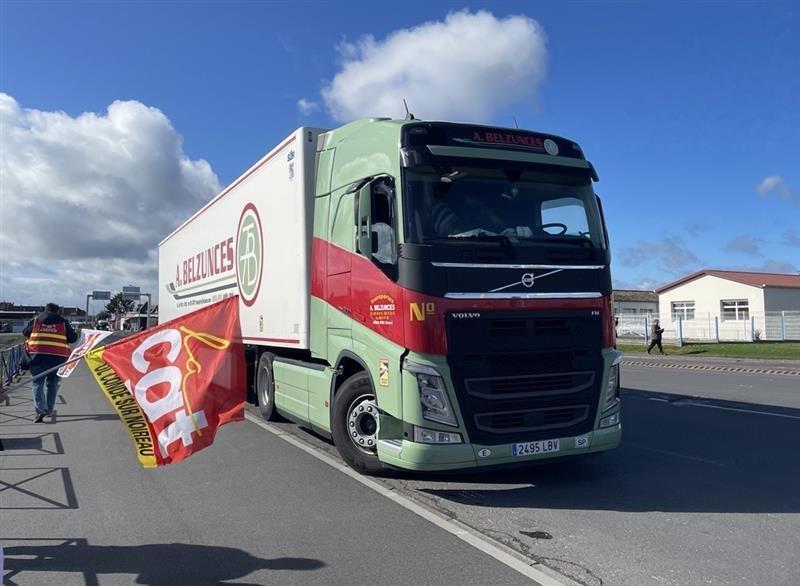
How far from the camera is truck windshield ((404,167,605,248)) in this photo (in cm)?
599

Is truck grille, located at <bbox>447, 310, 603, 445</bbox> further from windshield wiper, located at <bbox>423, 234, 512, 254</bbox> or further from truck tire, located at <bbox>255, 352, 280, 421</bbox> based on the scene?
truck tire, located at <bbox>255, 352, 280, 421</bbox>

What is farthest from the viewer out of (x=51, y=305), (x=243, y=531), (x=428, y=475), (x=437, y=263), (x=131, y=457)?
(x=51, y=305)

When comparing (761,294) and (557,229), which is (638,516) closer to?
(557,229)

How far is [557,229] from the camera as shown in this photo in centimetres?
649

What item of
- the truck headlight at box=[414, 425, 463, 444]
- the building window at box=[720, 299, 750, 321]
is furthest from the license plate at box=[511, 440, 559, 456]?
the building window at box=[720, 299, 750, 321]

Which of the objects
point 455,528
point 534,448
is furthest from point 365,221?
point 455,528

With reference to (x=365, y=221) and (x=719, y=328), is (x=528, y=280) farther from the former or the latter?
(x=719, y=328)

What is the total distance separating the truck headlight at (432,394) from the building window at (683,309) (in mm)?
38507

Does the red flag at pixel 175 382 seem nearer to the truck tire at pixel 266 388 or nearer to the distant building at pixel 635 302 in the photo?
the truck tire at pixel 266 388

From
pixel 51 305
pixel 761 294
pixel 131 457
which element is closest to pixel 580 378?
pixel 131 457

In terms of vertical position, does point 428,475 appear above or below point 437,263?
below

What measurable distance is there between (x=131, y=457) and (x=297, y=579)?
15.2 feet

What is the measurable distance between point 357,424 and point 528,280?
7.74 ft

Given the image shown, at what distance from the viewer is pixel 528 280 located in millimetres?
6043
